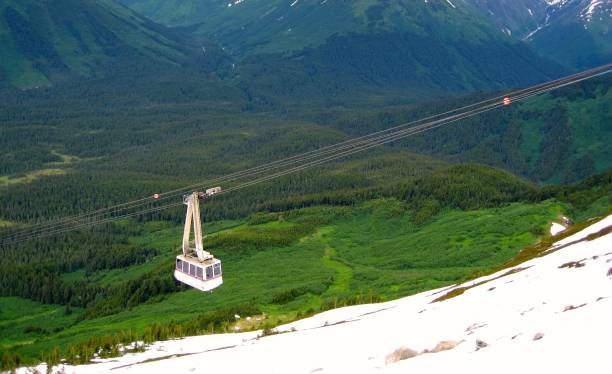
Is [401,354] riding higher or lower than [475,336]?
lower

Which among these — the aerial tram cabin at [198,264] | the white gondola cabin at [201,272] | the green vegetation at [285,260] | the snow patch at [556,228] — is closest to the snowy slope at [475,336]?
the white gondola cabin at [201,272]

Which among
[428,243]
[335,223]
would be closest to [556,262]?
[428,243]

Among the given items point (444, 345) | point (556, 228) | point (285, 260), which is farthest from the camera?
point (285, 260)

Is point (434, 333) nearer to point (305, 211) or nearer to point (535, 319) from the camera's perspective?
point (535, 319)

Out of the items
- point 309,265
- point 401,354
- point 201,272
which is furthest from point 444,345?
point 309,265

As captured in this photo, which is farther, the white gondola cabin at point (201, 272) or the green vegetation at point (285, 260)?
the green vegetation at point (285, 260)

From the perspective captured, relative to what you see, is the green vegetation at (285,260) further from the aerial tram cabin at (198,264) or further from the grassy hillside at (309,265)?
the aerial tram cabin at (198,264)

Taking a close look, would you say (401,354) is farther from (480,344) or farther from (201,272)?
(201,272)
